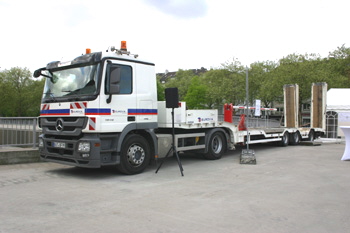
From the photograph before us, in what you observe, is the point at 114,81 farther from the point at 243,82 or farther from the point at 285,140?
the point at 243,82

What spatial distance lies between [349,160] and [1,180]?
10917 millimetres

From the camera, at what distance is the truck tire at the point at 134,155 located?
7879 millimetres

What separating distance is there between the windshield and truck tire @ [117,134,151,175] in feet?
5.23

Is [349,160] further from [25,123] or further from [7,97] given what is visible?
[7,97]

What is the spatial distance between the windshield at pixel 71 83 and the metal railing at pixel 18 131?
7.36ft

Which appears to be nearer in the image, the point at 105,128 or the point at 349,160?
the point at 105,128

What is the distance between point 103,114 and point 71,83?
4.23 ft

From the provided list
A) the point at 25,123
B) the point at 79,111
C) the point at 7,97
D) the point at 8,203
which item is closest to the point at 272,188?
the point at 79,111

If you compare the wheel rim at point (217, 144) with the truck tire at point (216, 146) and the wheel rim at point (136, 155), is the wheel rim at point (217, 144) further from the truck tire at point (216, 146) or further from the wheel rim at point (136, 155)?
the wheel rim at point (136, 155)

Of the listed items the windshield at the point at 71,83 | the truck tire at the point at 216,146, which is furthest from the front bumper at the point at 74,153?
the truck tire at the point at 216,146

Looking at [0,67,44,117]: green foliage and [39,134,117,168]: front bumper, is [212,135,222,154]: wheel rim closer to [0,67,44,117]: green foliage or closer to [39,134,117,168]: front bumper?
[39,134,117,168]: front bumper

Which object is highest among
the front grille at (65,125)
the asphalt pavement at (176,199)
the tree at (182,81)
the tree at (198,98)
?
the tree at (182,81)

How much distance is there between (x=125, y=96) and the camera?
7918 millimetres

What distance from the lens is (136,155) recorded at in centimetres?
819
